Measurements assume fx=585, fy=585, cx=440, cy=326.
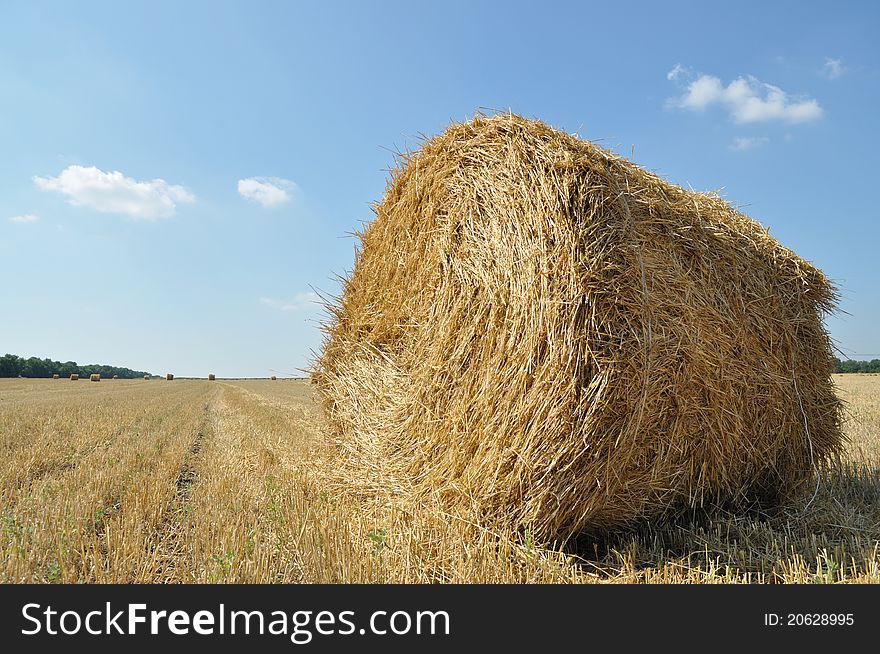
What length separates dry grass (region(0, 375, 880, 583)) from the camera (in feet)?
9.45

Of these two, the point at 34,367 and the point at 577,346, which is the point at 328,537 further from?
the point at 34,367

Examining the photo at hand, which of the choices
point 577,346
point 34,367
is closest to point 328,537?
point 577,346

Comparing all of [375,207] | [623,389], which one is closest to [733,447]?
[623,389]

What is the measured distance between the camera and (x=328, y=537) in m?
3.11

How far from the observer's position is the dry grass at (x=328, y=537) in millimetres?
2879

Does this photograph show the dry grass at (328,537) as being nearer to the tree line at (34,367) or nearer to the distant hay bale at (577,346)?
the distant hay bale at (577,346)

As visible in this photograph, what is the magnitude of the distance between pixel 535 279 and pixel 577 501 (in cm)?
118

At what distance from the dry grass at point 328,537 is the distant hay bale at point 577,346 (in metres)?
0.19

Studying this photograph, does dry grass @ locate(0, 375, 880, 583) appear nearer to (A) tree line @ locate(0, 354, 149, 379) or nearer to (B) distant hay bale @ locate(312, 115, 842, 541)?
(B) distant hay bale @ locate(312, 115, 842, 541)

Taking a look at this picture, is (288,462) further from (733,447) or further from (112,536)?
(733,447)

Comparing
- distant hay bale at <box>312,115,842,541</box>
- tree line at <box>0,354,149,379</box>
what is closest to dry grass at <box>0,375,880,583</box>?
distant hay bale at <box>312,115,842,541</box>

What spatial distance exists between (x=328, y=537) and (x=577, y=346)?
1648mm

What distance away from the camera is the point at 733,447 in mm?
3721

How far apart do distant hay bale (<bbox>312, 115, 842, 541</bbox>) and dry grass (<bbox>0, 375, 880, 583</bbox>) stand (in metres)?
0.19
